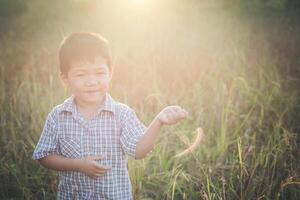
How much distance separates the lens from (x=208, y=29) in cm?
538

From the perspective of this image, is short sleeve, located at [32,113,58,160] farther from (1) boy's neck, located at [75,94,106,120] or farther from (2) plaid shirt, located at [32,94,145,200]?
(1) boy's neck, located at [75,94,106,120]

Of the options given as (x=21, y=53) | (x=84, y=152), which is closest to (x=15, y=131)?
(x=84, y=152)

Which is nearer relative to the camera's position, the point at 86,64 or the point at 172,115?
the point at 172,115

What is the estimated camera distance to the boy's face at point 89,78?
169 centimetres

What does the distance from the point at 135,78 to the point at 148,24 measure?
165cm

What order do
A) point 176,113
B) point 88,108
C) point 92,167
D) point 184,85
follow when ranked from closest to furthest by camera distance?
1. point 176,113
2. point 92,167
3. point 88,108
4. point 184,85

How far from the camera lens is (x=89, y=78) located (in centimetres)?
169

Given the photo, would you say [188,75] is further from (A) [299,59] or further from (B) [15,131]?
(B) [15,131]

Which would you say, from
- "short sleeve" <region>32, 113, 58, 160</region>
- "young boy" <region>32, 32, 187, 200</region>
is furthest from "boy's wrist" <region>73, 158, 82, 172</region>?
"short sleeve" <region>32, 113, 58, 160</region>

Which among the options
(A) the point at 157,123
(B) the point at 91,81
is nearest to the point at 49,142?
(B) the point at 91,81

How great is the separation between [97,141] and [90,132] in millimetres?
43

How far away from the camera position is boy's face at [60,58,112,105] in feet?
5.54

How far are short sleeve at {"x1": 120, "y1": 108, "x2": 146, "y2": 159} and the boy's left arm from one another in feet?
0.07

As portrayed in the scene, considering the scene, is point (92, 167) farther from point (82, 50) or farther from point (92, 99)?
point (82, 50)
